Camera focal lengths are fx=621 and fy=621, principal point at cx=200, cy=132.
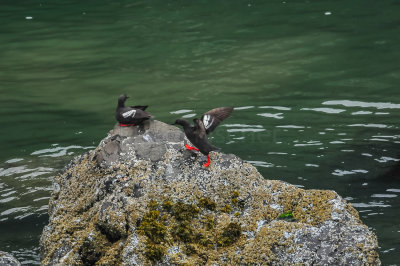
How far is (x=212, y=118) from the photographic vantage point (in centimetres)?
632

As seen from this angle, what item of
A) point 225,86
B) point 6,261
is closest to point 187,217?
point 6,261

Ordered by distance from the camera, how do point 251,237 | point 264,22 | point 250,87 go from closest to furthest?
1. point 251,237
2. point 250,87
3. point 264,22

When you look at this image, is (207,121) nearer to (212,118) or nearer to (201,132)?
(212,118)

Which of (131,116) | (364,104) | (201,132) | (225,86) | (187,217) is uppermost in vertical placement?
(131,116)

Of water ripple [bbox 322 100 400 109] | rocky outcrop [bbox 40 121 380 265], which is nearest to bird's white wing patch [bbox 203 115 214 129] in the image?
rocky outcrop [bbox 40 121 380 265]

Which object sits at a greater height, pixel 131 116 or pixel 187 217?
pixel 131 116

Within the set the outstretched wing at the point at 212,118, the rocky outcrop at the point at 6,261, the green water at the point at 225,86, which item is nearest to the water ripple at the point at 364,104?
the green water at the point at 225,86

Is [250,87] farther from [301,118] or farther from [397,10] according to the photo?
[397,10]

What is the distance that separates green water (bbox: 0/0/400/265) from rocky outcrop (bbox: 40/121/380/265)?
4.65 feet

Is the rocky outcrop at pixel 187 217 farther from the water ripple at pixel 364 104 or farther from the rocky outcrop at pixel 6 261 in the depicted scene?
the water ripple at pixel 364 104

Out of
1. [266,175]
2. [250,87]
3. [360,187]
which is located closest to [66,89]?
[250,87]

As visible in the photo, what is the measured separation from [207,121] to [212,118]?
115 mm

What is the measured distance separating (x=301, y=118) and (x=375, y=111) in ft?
4.68

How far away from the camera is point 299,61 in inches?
591
